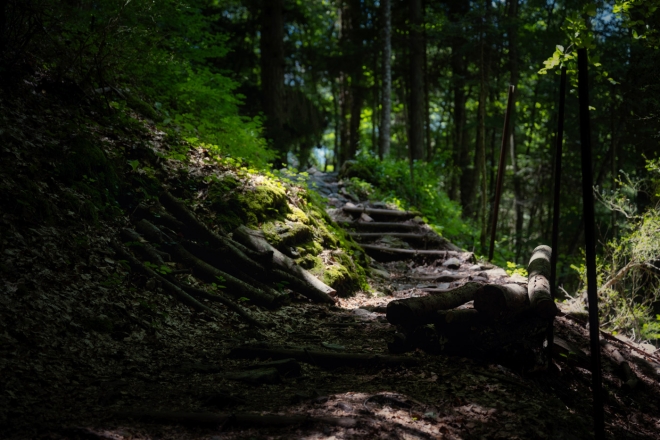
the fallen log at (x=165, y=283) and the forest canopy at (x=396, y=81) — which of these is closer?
the fallen log at (x=165, y=283)

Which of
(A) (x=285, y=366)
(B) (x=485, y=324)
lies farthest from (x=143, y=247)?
(B) (x=485, y=324)

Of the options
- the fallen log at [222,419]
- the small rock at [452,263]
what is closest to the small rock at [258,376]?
the fallen log at [222,419]

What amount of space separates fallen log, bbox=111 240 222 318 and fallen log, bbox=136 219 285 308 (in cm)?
57

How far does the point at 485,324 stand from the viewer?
4.54m

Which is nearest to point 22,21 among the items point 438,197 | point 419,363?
point 419,363

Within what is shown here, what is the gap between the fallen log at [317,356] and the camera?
4508 mm

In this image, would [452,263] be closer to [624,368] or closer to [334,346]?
[624,368]

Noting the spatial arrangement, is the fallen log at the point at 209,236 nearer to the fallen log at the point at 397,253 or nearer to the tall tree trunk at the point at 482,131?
the fallen log at the point at 397,253

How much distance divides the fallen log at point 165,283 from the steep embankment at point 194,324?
0.02 metres

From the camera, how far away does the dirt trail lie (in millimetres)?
3086

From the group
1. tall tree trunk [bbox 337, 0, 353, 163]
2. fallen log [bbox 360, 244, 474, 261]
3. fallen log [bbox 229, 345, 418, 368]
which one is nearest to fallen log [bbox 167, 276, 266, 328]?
fallen log [bbox 229, 345, 418, 368]

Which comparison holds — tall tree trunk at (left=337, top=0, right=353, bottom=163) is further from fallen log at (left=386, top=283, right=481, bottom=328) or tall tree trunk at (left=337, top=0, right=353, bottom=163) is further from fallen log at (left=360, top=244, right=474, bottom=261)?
fallen log at (left=386, top=283, right=481, bottom=328)

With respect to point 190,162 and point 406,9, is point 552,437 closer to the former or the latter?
point 190,162

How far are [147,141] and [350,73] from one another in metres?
15.5
